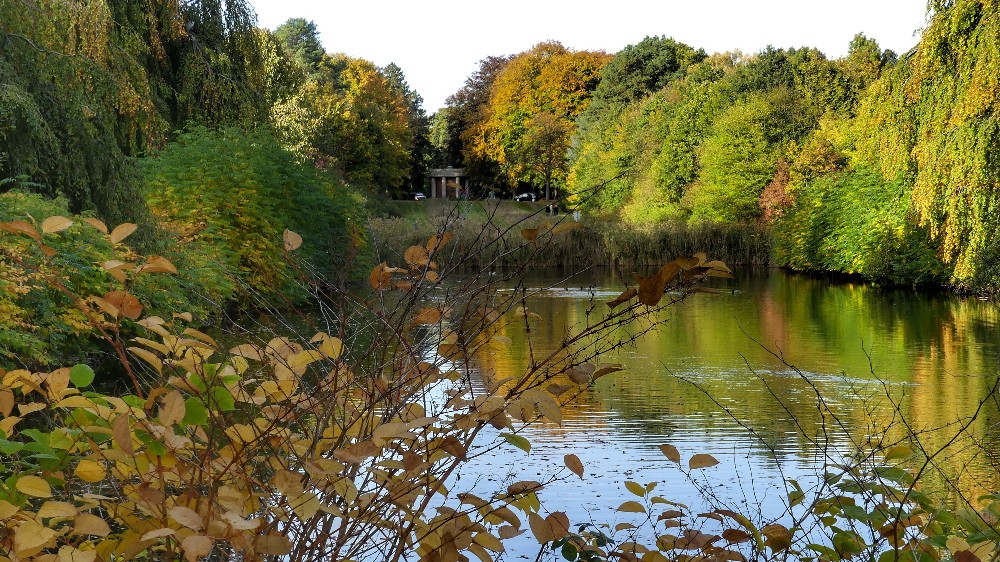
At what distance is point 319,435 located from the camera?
1963mm

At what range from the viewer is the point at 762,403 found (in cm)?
807

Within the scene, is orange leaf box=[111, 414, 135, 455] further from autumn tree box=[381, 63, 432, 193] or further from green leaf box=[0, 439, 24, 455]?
autumn tree box=[381, 63, 432, 193]

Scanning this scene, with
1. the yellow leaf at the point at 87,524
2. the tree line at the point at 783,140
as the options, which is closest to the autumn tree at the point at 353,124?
the tree line at the point at 783,140

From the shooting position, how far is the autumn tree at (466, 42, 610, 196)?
4778 cm

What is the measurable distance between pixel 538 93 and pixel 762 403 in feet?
135

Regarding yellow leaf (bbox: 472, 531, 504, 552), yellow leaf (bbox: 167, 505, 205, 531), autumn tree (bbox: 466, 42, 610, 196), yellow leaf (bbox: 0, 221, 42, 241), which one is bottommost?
yellow leaf (bbox: 472, 531, 504, 552)

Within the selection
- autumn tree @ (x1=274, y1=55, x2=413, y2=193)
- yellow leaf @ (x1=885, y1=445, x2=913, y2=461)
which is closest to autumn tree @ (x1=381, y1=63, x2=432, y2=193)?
autumn tree @ (x1=274, y1=55, x2=413, y2=193)

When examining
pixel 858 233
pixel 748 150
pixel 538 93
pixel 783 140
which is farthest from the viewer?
pixel 538 93

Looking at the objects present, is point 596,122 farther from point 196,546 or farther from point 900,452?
point 196,546

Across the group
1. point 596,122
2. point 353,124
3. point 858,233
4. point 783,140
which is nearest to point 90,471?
point 858,233

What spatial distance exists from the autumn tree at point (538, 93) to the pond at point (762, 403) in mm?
31621

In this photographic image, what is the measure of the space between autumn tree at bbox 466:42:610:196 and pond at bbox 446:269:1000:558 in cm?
3162

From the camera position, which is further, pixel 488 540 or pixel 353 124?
pixel 353 124

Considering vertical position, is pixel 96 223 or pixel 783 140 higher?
pixel 783 140
